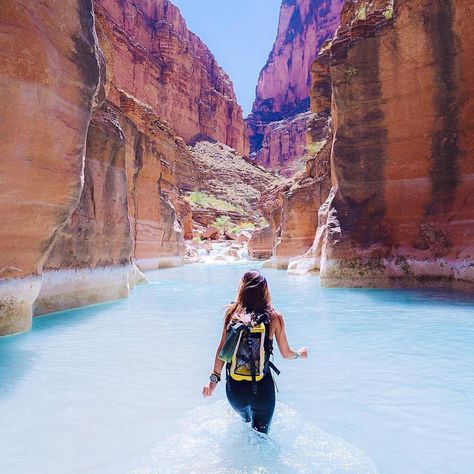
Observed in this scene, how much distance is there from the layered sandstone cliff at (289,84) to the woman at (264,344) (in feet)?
292

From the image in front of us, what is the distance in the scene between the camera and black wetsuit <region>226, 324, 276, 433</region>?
2537 mm

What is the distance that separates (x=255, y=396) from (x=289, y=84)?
11372 centimetres

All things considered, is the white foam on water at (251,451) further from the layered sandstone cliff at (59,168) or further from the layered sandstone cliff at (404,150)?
the layered sandstone cliff at (404,150)

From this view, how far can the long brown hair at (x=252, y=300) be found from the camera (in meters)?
2.59

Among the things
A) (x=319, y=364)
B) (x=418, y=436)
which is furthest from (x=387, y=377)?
(x=418, y=436)

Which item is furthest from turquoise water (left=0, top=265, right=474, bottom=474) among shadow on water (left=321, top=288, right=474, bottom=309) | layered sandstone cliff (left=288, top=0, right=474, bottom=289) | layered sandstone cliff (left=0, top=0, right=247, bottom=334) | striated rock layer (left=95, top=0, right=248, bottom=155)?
striated rock layer (left=95, top=0, right=248, bottom=155)

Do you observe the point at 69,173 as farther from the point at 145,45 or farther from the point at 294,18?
the point at 294,18

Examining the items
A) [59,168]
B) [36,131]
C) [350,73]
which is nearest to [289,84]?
[350,73]

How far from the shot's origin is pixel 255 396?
253cm

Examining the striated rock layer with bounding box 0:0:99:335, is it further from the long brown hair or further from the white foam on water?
the long brown hair

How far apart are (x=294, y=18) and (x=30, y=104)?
118 metres

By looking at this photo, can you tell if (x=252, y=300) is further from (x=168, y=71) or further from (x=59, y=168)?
(x=168, y=71)

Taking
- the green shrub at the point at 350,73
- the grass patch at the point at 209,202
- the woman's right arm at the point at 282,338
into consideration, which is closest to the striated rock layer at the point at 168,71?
the grass patch at the point at 209,202

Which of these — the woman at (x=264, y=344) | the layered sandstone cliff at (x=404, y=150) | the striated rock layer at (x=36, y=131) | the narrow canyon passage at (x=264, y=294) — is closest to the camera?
the woman at (x=264, y=344)
